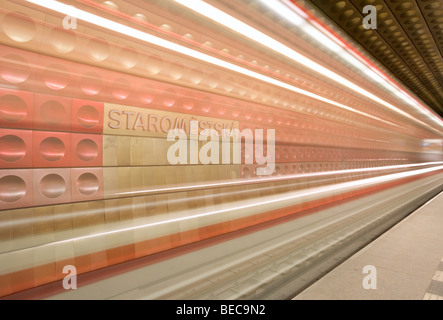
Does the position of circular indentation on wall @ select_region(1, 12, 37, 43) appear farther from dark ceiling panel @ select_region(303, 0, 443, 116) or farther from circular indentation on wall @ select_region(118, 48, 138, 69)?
dark ceiling panel @ select_region(303, 0, 443, 116)

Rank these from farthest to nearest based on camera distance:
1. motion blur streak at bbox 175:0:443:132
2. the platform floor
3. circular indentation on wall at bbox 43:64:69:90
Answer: motion blur streak at bbox 175:0:443:132 → circular indentation on wall at bbox 43:64:69:90 → the platform floor

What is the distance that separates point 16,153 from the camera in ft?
5.57

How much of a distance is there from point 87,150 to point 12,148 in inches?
18.5

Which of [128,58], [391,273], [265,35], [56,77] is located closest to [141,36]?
[128,58]

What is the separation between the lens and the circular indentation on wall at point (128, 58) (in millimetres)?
1953

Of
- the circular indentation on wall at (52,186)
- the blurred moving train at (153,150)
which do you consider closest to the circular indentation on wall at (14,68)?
the blurred moving train at (153,150)

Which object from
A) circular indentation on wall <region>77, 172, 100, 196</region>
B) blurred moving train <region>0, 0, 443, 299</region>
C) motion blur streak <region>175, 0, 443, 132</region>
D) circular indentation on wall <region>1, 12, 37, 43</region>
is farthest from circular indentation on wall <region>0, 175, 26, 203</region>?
motion blur streak <region>175, 0, 443, 132</region>

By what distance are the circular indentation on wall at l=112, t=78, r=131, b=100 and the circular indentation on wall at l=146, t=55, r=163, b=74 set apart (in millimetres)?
234

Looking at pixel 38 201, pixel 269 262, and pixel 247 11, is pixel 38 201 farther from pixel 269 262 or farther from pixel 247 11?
pixel 247 11

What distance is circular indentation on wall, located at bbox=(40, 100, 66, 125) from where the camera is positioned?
5.93 ft

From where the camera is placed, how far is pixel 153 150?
2514 millimetres

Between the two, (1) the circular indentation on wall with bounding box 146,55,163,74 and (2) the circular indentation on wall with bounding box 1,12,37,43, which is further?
(1) the circular indentation on wall with bounding box 146,55,163,74

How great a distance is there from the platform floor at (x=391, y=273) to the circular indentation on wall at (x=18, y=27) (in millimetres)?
2371

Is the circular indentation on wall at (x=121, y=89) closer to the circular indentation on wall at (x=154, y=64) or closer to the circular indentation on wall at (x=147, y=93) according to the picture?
the circular indentation on wall at (x=147, y=93)
